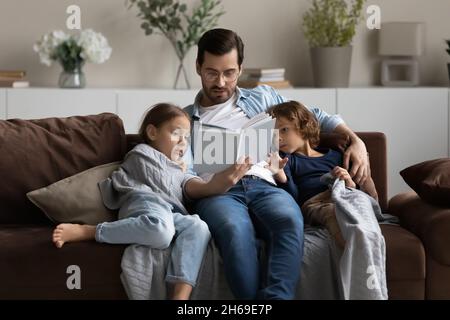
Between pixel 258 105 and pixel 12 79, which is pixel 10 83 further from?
pixel 258 105

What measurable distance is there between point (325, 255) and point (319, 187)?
413 mm

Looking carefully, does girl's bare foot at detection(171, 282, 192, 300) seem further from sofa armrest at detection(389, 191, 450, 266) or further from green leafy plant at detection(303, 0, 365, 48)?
green leafy plant at detection(303, 0, 365, 48)

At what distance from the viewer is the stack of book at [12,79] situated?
4.86 meters

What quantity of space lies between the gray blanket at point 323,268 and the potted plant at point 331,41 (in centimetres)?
223

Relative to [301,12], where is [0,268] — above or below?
below

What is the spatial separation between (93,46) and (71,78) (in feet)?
0.71

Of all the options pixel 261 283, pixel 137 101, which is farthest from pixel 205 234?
pixel 137 101

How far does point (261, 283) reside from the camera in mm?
2822

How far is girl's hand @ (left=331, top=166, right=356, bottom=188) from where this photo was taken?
3184 millimetres

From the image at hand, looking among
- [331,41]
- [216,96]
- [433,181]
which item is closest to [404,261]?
[433,181]

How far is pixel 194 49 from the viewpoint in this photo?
5.20 m

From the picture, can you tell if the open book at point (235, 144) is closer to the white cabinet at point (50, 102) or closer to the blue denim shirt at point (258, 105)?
the blue denim shirt at point (258, 105)
